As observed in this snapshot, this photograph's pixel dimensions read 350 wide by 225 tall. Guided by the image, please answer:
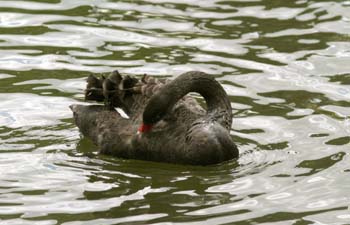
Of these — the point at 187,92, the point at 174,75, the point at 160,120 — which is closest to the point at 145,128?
the point at 160,120

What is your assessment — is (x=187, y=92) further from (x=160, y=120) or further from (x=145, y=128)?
(x=145, y=128)

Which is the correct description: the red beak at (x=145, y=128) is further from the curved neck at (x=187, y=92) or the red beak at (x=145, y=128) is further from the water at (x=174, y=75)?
the water at (x=174, y=75)

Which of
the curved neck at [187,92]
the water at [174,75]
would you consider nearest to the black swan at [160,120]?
the curved neck at [187,92]

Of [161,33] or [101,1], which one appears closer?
[161,33]

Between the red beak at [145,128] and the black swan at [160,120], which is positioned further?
the red beak at [145,128]

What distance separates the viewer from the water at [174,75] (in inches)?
348

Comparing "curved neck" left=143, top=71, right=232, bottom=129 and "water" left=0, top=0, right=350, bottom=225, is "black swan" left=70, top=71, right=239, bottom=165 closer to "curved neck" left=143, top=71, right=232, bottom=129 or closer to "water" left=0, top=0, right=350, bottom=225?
"curved neck" left=143, top=71, right=232, bottom=129

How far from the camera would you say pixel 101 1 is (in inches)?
593

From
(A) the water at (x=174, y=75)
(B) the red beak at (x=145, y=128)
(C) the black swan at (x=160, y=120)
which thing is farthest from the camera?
(B) the red beak at (x=145, y=128)

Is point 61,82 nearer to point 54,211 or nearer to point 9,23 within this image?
point 9,23

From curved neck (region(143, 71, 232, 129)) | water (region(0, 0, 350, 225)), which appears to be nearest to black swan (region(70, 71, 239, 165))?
curved neck (region(143, 71, 232, 129))

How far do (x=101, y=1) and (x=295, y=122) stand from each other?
16.3 ft

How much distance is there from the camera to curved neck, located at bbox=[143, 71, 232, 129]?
32.5 ft

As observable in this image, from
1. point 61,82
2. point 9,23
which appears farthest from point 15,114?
point 9,23
